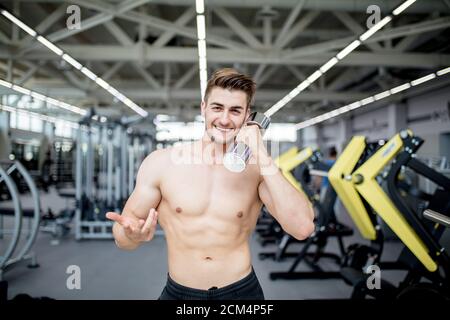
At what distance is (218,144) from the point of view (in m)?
1.33

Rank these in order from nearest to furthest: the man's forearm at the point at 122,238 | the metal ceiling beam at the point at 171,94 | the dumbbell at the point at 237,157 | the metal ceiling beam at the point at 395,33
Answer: the dumbbell at the point at 237,157 → the man's forearm at the point at 122,238 → the metal ceiling beam at the point at 395,33 → the metal ceiling beam at the point at 171,94

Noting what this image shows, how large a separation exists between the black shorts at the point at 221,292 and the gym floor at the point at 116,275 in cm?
203

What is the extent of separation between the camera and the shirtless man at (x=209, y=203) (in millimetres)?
1239

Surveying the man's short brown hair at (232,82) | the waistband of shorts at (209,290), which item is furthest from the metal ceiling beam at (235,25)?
the waistband of shorts at (209,290)

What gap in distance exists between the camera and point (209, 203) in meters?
1.33

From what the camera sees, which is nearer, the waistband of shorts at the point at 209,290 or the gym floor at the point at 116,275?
the waistband of shorts at the point at 209,290

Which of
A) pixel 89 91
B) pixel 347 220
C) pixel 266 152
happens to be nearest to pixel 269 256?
pixel 347 220

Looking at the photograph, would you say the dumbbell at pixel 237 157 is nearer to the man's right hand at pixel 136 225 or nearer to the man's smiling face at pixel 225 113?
the man's smiling face at pixel 225 113

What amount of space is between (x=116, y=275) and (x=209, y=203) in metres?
2.89

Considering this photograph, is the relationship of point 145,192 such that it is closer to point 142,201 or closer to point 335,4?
point 142,201

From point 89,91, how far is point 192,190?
32.0 ft

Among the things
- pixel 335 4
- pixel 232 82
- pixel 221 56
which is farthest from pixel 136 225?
pixel 221 56

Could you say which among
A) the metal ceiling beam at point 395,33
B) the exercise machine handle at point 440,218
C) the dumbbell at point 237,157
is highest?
the metal ceiling beam at point 395,33

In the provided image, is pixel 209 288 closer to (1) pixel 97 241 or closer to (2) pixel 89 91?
(1) pixel 97 241
